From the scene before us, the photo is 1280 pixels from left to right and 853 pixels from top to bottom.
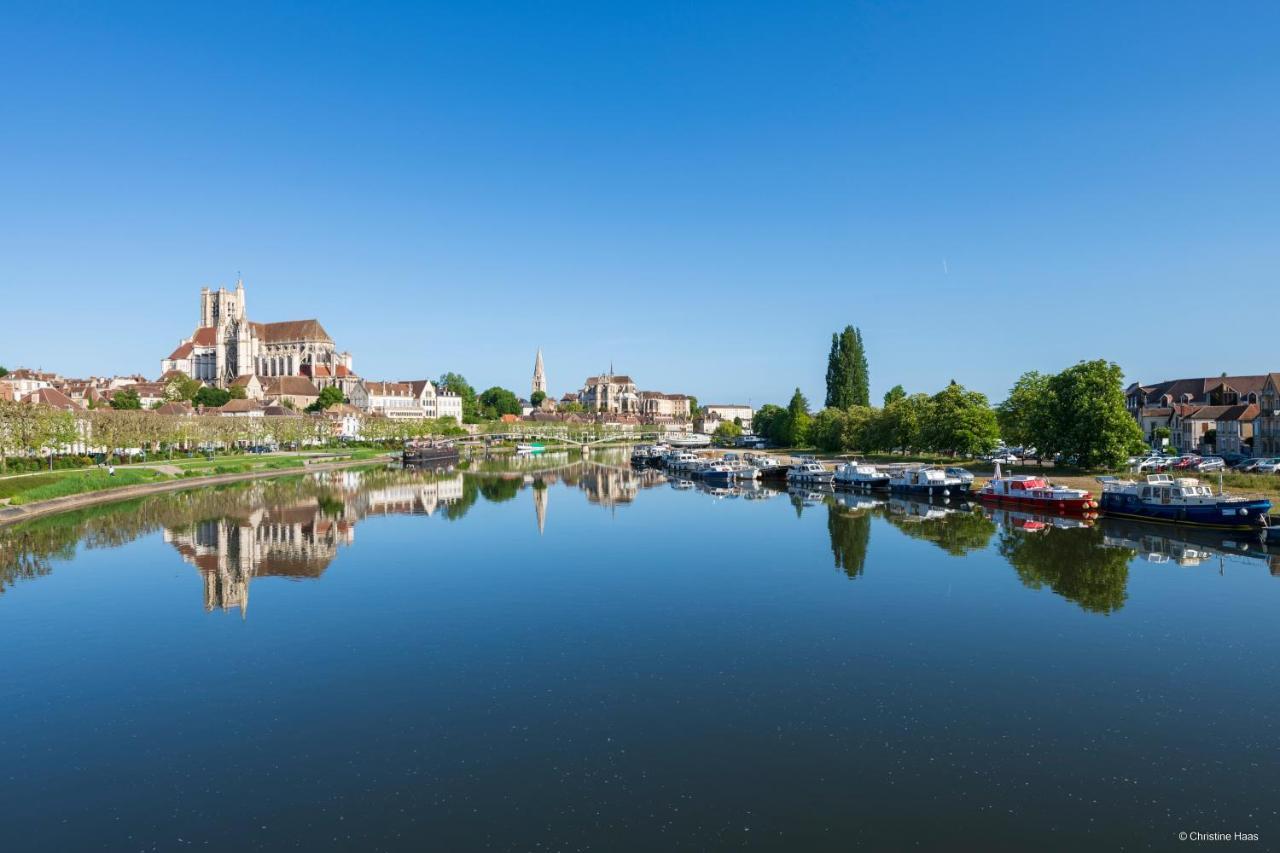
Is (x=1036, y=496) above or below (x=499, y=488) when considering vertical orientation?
above

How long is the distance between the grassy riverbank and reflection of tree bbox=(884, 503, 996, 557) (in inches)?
1874

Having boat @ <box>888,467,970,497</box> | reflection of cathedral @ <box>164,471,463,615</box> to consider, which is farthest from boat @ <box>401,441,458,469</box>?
boat @ <box>888,467,970,497</box>

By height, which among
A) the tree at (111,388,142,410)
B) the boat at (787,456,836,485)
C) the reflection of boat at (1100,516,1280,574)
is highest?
the tree at (111,388,142,410)

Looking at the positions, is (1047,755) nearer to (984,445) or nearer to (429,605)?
(429,605)

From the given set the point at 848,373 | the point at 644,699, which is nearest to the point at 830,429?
the point at 848,373

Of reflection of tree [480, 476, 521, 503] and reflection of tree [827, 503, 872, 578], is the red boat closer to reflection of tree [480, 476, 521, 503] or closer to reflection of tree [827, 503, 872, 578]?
reflection of tree [827, 503, 872, 578]

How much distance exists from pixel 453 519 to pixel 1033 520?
32.1 m

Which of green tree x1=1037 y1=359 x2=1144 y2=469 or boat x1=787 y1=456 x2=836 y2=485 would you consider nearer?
green tree x1=1037 y1=359 x2=1144 y2=469

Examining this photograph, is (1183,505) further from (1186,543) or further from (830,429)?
→ (830,429)

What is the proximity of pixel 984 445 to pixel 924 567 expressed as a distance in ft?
140

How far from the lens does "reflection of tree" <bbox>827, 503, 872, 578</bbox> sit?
31812 mm

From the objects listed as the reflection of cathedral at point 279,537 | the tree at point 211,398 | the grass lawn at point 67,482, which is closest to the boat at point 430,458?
the reflection of cathedral at point 279,537

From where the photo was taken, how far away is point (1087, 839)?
1111 centimetres

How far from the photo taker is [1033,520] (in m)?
44.3
